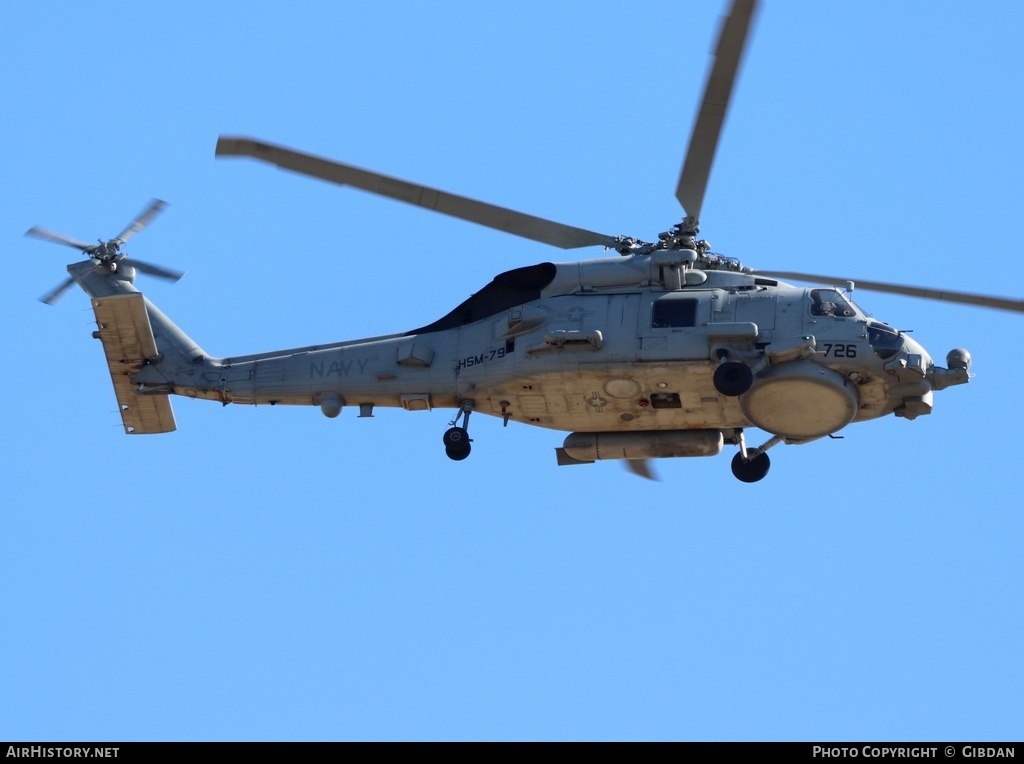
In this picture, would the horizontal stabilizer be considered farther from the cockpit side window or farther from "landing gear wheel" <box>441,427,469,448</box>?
the cockpit side window

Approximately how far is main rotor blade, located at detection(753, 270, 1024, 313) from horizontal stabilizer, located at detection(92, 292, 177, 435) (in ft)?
30.4

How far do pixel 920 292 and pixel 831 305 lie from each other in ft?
4.40

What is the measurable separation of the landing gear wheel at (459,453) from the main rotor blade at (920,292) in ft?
15.8

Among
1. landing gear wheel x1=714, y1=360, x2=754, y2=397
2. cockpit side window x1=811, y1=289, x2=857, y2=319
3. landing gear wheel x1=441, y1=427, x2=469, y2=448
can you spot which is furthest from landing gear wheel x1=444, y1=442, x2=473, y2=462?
cockpit side window x1=811, y1=289, x2=857, y2=319

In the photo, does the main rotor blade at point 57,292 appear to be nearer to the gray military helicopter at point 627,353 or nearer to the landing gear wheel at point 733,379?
the gray military helicopter at point 627,353

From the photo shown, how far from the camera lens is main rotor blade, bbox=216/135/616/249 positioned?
79.5 feet

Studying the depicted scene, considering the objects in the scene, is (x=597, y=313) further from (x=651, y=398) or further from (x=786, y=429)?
(x=786, y=429)

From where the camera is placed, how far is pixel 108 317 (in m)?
26.3

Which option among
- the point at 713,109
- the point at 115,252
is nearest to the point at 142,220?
the point at 115,252

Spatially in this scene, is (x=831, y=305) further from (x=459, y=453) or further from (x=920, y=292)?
(x=459, y=453)

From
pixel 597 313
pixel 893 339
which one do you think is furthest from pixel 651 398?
pixel 893 339

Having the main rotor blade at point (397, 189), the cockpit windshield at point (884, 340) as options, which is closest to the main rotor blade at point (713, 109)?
the main rotor blade at point (397, 189)

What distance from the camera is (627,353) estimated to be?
2391 centimetres

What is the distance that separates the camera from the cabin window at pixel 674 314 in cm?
2397
